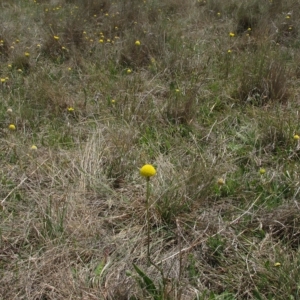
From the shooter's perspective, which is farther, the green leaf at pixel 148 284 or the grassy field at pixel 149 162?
the grassy field at pixel 149 162

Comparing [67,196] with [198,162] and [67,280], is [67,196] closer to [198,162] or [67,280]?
[67,280]

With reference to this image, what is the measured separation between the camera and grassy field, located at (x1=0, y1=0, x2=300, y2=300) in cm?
166

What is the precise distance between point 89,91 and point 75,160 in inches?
47.4

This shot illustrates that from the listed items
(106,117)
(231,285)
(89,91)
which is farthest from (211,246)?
(89,91)

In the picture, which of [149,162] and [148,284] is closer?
[148,284]

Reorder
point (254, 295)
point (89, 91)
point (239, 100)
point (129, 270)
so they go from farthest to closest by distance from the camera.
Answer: point (89, 91), point (239, 100), point (129, 270), point (254, 295)

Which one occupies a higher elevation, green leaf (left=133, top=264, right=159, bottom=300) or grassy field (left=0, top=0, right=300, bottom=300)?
green leaf (left=133, top=264, right=159, bottom=300)

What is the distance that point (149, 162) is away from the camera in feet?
7.95

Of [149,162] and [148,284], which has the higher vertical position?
[148,284]

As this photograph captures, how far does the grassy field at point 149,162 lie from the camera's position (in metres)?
1.66

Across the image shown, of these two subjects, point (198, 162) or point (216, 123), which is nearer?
point (198, 162)

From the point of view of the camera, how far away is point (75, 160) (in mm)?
2402

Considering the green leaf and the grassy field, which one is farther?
the grassy field

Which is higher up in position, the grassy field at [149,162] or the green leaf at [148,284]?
the green leaf at [148,284]
